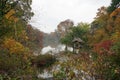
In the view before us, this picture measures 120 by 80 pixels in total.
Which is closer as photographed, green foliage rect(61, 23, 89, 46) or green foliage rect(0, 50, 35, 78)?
green foliage rect(0, 50, 35, 78)

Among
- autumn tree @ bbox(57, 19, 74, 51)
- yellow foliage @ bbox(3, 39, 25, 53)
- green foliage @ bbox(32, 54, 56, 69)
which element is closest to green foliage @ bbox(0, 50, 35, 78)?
yellow foliage @ bbox(3, 39, 25, 53)

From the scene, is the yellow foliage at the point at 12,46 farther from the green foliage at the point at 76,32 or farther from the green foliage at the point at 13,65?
the green foliage at the point at 76,32

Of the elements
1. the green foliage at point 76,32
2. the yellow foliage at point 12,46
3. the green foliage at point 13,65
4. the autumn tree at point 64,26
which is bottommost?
the green foliage at point 13,65

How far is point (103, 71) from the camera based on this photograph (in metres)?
10.2

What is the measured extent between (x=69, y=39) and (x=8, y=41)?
3196 centimetres

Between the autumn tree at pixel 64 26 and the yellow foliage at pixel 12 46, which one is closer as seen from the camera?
the yellow foliage at pixel 12 46

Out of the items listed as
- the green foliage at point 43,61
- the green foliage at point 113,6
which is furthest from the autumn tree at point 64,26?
the green foliage at point 43,61

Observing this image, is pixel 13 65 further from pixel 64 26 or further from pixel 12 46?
pixel 64 26

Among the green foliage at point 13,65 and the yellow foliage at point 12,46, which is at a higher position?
the yellow foliage at point 12,46

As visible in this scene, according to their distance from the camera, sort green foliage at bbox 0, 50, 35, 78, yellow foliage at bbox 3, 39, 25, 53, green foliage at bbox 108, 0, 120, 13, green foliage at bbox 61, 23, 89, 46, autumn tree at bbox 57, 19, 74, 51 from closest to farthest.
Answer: green foliage at bbox 0, 50, 35, 78 < yellow foliage at bbox 3, 39, 25, 53 < green foliage at bbox 108, 0, 120, 13 < green foliage at bbox 61, 23, 89, 46 < autumn tree at bbox 57, 19, 74, 51

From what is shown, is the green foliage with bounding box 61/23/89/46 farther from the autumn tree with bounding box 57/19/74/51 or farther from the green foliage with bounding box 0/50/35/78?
the green foliage with bounding box 0/50/35/78

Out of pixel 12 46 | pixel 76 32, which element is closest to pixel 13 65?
pixel 12 46

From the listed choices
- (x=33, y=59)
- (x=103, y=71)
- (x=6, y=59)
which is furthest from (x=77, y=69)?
(x=33, y=59)

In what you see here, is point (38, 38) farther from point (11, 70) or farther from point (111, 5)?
point (11, 70)
